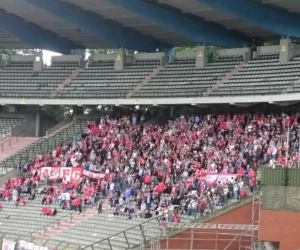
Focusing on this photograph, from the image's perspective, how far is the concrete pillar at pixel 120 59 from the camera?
40156mm

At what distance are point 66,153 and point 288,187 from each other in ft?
51.4

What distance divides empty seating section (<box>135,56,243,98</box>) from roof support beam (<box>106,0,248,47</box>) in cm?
106

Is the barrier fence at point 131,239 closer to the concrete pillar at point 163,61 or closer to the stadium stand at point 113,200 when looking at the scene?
the stadium stand at point 113,200

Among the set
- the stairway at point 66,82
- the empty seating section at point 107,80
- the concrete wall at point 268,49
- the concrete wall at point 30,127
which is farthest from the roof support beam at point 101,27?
the concrete wall at point 268,49

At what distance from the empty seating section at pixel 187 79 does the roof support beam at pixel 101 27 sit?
2.67 metres

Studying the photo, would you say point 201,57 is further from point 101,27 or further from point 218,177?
point 218,177

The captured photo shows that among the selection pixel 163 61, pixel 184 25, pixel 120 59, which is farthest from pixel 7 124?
pixel 184 25

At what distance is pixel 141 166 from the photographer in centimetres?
3189

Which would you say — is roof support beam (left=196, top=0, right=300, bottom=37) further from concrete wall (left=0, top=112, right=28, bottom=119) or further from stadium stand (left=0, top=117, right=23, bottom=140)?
stadium stand (left=0, top=117, right=23, bottom=140)

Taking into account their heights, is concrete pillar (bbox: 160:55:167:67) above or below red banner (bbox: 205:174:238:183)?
above

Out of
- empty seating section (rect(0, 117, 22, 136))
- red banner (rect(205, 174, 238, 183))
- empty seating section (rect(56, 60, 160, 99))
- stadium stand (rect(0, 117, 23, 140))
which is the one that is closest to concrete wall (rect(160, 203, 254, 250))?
red banner (rect(205, 174, 238, 183))

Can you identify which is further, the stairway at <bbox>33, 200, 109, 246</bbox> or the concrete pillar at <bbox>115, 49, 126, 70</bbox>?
the concrete pillar at <bbox>115, 49, 126, 70</bbox>

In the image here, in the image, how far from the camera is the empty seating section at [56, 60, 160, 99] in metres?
38.4

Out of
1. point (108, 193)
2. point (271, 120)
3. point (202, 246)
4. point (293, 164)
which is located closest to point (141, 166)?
point (108, 193)
